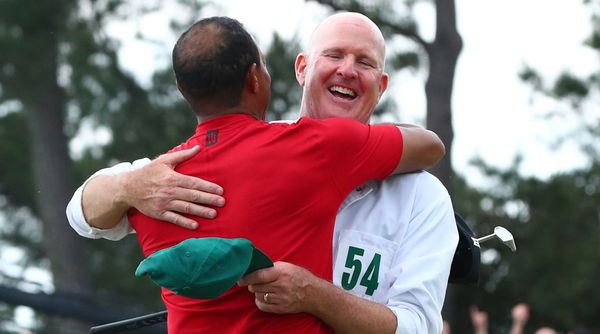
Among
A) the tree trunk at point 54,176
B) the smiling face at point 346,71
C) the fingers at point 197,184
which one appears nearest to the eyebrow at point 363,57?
the smiling face at point 346,71

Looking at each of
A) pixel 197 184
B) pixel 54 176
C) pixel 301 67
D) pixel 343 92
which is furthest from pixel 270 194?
pixel 54 176

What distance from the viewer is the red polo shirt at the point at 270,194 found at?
2.33m

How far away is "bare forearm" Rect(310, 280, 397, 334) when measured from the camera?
2355mm

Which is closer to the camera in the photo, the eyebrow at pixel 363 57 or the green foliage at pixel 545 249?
the eyebrow at pixel 363 57

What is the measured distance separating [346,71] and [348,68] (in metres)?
0.01

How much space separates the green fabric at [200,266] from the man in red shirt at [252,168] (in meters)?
0.20

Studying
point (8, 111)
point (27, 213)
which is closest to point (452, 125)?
point (8, 111)

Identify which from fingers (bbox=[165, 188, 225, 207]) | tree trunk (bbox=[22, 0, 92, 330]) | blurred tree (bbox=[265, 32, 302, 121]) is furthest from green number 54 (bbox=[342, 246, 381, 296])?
tree trunk (bbox=[22, 0, 92, 330])

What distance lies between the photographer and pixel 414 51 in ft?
45.2

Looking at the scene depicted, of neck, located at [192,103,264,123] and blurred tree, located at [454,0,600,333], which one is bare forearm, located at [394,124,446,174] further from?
blurred tree, located at [454,0,600,333]

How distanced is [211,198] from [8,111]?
18.7 m

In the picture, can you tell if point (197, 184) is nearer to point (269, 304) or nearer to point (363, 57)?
point (269, 304)

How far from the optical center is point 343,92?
294cm

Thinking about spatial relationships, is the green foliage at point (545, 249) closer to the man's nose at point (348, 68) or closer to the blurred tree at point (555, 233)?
the blurred tree at point (555, 233)
